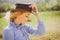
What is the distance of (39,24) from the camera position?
140 cm

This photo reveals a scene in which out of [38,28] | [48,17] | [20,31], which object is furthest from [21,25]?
[48,17]

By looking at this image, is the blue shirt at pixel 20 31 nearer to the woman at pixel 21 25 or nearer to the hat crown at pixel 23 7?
the woman at pixel 21 25

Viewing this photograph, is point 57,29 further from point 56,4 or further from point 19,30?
point 19,30

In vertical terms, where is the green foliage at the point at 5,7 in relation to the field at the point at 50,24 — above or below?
above

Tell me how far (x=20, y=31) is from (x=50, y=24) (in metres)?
0.30

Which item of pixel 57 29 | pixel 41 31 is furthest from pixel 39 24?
pixel 57 29

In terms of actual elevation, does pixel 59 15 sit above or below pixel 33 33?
above

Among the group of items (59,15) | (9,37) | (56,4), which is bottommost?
(9,37)

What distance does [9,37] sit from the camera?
4.52 feet

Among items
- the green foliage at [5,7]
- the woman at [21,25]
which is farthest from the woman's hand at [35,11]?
the green foliage at [5,7]

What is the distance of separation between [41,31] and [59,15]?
25 cm

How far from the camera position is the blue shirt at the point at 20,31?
138 centimetres

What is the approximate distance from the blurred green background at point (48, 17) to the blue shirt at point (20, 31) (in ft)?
0.14

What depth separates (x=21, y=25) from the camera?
142cm
